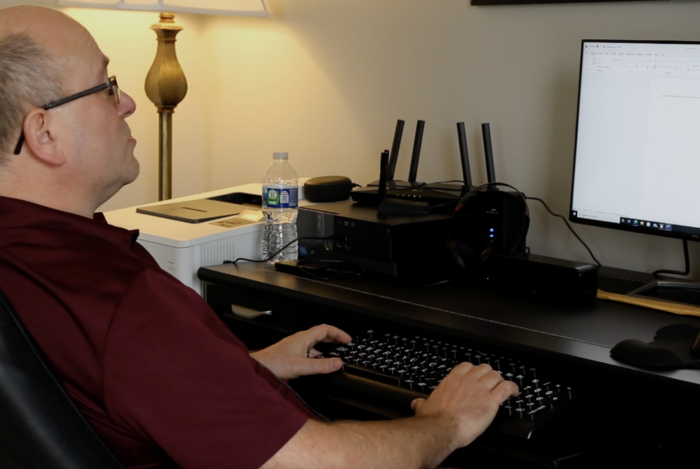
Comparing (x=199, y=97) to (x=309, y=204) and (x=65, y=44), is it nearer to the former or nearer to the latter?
(x=309, y=204)

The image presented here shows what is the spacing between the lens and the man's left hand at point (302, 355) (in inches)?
57.2

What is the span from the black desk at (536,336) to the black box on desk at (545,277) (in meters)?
0.03

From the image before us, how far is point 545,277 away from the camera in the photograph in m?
1.62

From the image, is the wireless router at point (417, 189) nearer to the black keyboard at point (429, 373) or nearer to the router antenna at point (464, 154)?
the router antenna at point (464, 154)

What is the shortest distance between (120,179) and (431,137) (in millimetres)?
1200

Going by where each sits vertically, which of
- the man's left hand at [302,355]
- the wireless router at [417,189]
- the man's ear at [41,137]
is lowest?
the man's left hand at [302,355]

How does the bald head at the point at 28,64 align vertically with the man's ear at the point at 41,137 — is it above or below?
above

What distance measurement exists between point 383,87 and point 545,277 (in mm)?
961

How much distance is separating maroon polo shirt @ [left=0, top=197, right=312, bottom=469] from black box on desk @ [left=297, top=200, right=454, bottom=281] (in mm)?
741

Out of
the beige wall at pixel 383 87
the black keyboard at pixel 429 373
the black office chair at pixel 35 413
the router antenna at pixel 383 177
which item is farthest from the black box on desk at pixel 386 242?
the black office chair at pixel 35 413

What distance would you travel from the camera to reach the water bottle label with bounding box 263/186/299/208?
2.00m

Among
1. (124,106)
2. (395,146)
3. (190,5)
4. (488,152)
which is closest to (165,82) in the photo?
(190,5)

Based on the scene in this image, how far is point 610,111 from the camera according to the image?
5.56 feet

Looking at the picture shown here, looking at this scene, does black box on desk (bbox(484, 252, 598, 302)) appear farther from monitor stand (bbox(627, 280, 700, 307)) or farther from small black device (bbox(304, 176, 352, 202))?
small black device (bbox(304, 176, 352, 202))
